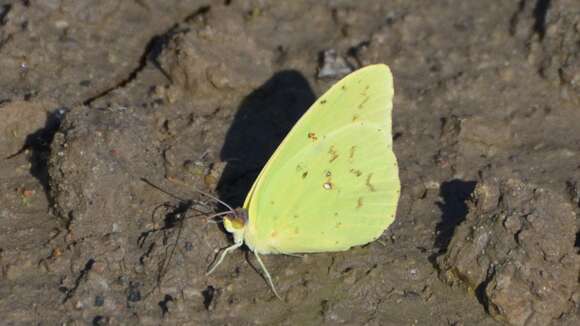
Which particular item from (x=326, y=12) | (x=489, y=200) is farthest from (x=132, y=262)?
(x=326, y=12)

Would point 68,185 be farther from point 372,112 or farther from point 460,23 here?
point 460,23

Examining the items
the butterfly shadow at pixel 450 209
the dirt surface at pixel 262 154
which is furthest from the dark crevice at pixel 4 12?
the butterfly shadow at pixel 450 209

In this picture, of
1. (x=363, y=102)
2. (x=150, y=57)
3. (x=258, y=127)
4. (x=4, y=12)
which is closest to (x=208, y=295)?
(x=363, y=102)

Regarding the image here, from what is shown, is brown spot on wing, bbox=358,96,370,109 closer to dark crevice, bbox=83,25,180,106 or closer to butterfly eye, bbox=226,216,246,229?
butterfly eye, bbox=226,216,246,229

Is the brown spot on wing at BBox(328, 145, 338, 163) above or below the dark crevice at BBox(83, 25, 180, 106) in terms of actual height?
below

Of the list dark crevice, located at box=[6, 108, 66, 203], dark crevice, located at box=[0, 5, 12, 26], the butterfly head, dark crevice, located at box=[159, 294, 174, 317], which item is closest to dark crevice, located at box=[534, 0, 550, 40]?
the butterfly head

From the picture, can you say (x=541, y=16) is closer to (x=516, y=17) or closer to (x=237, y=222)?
(x=516, y=17)
